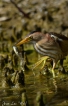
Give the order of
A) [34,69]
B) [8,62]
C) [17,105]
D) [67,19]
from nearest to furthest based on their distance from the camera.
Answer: [17,105], [34,69], [8,62], [67,19]

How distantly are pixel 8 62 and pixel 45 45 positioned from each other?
5.71ft

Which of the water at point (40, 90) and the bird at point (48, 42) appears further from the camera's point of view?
the bird at point (48, 42)

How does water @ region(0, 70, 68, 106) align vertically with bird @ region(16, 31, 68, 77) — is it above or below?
below

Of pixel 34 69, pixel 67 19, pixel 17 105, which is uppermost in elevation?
pixel 67 19

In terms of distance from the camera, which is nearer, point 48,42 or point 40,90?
point 40,90

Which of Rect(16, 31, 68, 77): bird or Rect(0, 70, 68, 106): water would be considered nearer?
Rect(0, 70, 68, 106): water

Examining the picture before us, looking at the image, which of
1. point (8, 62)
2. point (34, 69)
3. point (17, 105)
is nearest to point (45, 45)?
point (34, 69)

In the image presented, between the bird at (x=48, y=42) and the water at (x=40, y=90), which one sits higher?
the bird at (x=48, y=42)

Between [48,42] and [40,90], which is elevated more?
[48,42]

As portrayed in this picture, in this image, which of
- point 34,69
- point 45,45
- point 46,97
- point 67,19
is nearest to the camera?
point 46,97

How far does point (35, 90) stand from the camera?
762 cm

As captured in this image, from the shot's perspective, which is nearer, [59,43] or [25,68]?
[59,43]

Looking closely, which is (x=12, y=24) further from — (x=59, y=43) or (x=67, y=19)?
(x=59, y=43)

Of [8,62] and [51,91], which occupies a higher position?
[8,62]
